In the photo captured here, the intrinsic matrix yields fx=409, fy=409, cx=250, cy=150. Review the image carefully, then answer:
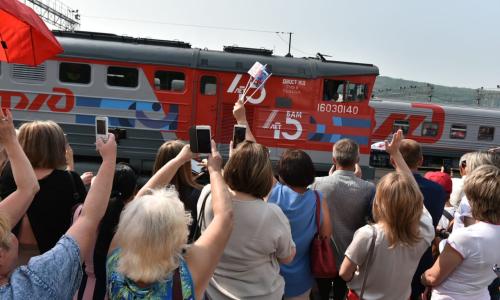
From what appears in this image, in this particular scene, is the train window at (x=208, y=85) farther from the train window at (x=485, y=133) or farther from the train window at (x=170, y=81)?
the train window at (x=485, y=133)

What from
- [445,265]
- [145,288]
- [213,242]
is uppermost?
[213,242]

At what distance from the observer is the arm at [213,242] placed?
1868 mm

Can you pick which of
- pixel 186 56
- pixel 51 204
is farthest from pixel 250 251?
pixel 186 56

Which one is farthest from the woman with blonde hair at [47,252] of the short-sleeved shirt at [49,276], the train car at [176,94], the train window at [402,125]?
the train window at [402,125]

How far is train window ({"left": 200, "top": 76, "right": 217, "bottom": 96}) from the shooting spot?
31.0 ft

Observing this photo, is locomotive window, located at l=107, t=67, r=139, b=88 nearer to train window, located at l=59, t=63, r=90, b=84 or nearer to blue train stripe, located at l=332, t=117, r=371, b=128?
train window, located at l=59, t=63, r=90, b=84

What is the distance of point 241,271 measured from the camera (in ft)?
8.20

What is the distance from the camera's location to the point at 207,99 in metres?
9.52

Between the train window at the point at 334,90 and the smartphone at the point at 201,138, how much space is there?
758 cm

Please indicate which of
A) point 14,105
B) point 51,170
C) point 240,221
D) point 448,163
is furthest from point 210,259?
point 448,163

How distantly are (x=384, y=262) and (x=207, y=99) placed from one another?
7.28 metres

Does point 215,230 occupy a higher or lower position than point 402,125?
higher

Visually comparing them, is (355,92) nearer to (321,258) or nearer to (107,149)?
(321,258)

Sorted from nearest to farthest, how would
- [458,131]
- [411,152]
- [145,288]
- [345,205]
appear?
[145,288] < [345,205] < [411,152] < [458,131]
